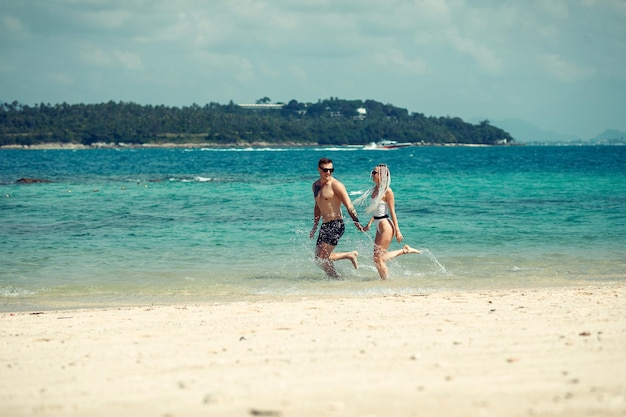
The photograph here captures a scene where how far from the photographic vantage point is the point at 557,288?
9.37 metres

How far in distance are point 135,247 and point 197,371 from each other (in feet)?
30.1

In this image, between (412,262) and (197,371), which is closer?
(197,371)

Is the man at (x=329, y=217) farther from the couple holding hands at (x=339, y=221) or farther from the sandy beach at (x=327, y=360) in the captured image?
the sandy beach at (x=327, y=360)

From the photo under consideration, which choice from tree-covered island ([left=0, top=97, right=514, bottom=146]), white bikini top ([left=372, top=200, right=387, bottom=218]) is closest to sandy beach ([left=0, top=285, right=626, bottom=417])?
white bikini top ([left=372, top=200, right=387, bottom=218])

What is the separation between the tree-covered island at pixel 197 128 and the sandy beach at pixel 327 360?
143 m

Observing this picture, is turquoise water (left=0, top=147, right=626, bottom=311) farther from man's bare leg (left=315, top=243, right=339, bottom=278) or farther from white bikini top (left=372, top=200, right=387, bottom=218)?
white bikini top (left=372, top=200, right=387, bottom=218)

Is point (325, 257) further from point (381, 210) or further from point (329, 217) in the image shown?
point (381, 210)

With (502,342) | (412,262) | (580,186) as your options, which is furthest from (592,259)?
(580,186)

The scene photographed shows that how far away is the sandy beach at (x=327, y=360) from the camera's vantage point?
4297 mm

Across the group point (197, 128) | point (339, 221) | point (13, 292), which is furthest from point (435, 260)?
point (197, 128)

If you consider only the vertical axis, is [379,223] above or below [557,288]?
above

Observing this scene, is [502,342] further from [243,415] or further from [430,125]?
[430,125]

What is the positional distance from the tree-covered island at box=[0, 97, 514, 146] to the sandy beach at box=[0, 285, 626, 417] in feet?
469

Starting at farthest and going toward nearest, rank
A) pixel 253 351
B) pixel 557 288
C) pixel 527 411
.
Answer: pixel 557 288 < pixel 253 351 < pixel 527 411
